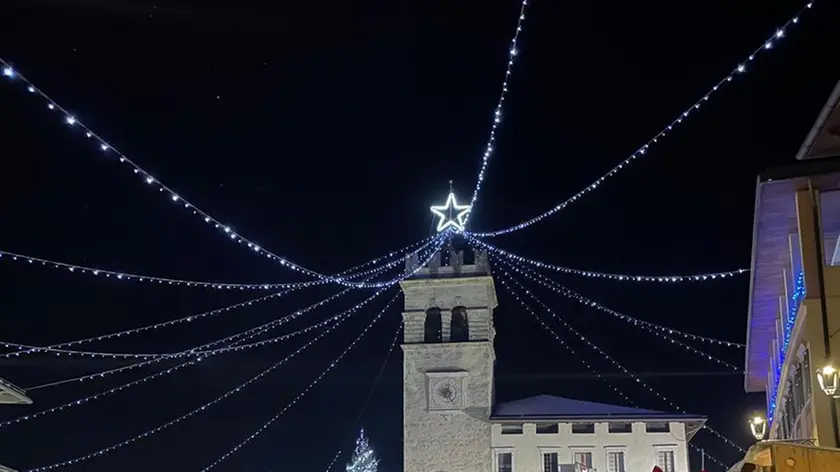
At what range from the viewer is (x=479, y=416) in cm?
3759

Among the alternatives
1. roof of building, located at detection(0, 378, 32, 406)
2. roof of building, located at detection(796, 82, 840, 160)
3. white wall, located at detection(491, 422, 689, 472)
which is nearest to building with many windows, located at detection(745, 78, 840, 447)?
roof of building, located at detection(796, 82, 840, 160)

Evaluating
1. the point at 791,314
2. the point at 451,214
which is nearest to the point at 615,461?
the point at 451,214

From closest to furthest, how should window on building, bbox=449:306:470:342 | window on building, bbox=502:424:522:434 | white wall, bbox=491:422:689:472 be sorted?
white wall, bbox=491:422:689:472 < window on building, bbox=502:424:522:434 < window on building, bbox=449:306:470:342

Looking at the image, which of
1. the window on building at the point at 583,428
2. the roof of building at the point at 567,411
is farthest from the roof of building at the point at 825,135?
the window on building at the point at 583,428

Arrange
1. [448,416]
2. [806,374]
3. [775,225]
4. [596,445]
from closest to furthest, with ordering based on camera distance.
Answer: [806,374] → [775,225] → [596,445] → [448,416]

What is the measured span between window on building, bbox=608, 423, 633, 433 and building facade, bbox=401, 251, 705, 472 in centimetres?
4

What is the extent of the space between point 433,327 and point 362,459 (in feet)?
26.9

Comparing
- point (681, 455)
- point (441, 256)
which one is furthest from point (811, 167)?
point (441, 256)

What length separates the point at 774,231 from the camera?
61.0 ft

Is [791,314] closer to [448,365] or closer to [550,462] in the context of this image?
[550,462]

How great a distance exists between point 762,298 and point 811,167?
7.74m

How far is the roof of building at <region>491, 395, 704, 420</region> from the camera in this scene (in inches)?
1451

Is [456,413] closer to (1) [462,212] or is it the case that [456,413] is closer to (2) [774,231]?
(1) [462,212]

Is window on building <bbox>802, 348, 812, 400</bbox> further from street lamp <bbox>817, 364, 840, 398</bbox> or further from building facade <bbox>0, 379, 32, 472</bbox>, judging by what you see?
building facade <bbox>0, 379, 32, 472</bbox>
